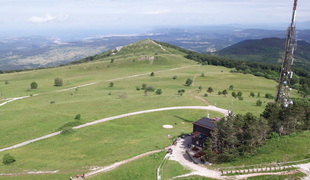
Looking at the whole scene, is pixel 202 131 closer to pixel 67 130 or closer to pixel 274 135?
pixel 274 135

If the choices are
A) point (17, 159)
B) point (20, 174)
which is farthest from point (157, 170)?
point (17, 159)

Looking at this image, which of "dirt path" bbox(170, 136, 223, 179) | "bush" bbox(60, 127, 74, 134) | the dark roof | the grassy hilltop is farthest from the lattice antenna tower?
"bush" bbox(60, 127, 74, 134)

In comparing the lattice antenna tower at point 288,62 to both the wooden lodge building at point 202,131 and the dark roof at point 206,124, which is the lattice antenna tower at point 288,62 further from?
the wooden lodge building at point 202,131

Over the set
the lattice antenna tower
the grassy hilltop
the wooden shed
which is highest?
the lattice antenna tower

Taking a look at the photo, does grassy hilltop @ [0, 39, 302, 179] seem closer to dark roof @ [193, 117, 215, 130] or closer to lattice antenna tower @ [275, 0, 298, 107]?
dark roof @ [193, 117, 215, 130]

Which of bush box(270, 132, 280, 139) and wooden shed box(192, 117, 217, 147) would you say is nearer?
bush box(270, 132, 280, 139)

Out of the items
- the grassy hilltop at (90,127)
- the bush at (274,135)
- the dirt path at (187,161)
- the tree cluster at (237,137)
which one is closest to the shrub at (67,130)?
the grassy hilltop at (90,127)

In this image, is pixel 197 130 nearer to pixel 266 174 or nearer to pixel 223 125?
pixel 223 125

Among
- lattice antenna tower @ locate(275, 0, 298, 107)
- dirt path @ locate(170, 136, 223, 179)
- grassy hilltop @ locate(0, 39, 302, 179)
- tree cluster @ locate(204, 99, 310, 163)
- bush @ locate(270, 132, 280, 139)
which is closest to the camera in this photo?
dirt path @ locate(170, 136, 223, 179)
